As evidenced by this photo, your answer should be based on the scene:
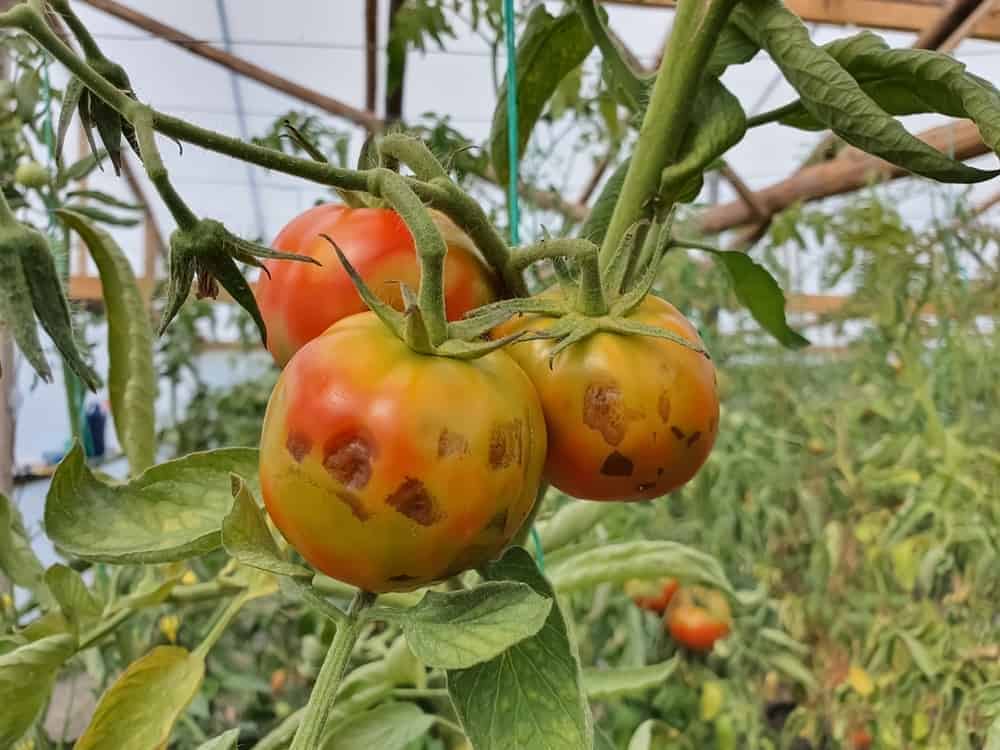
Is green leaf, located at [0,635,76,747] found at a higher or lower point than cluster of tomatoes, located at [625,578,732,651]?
higher

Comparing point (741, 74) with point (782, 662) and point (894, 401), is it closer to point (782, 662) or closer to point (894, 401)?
point (894, 401)

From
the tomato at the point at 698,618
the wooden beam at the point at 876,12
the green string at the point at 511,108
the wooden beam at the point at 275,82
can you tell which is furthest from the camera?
the wooden beam at the point at 275,82

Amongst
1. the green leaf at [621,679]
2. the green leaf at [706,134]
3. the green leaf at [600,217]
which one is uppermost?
the green leaf at [706,134]

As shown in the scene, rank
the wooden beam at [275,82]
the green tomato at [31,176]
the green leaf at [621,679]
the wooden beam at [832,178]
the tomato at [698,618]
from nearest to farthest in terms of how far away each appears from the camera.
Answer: the green leaf at [621,679]
the green tomato at [31,176]
the tomato at [698,618]
the wooden beam at [832,178]
the wooden beam at [275,82]

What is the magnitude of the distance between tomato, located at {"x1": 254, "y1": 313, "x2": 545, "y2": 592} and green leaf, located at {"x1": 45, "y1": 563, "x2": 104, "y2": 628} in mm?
238

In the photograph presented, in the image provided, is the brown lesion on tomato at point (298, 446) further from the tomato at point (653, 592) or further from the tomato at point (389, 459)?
the tomato at point (653, 592)

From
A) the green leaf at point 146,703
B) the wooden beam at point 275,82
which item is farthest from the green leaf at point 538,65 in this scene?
the wooden beam at point 275,82

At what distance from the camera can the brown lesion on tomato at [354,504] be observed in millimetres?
286

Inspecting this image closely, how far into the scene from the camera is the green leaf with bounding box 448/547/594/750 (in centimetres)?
33

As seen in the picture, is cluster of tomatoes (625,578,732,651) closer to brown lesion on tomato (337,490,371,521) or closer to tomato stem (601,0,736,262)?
tomato stem (601,0,736,262)

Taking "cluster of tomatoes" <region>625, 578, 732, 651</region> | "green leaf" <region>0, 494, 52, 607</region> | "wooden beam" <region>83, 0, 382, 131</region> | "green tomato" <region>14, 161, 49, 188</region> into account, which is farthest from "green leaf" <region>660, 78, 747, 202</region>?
"wooden beam" <region>83, 0, 382, 131</region>

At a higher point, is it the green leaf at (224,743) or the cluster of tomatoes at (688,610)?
the green leaf at (224,743)

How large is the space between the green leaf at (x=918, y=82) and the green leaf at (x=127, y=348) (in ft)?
1.25

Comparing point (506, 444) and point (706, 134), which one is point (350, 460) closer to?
point (506, 444)
